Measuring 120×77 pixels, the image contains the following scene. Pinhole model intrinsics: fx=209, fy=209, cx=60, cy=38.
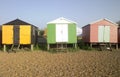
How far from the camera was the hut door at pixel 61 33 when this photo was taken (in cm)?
2259

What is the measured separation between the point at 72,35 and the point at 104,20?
4.14 m

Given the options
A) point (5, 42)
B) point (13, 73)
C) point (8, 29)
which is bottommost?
point (13, 73)

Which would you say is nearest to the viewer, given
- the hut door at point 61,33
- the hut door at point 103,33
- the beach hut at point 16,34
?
the beach hut at point 16,34

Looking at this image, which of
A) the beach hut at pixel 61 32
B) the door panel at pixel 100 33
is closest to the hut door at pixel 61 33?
the beach hut at pixel 61 32

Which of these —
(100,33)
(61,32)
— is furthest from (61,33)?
(100,33)

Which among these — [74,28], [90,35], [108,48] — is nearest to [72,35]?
[74,28]

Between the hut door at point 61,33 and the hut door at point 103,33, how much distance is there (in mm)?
3858

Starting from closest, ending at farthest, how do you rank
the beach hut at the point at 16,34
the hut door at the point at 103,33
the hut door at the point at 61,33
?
the beach hut at the point at 16,34, the hut door at the point at 61,33, the hut door at the point at 103,33

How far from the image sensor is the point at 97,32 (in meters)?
23.4

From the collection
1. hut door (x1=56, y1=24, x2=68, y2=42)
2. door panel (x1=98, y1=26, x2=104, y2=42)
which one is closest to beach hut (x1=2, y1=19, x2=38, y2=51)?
hut door (x1=56, y1=24, x2=68, y2=42)

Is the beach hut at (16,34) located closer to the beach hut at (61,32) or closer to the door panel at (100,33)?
the beach hut at (61,32)

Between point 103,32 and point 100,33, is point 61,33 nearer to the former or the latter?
point 100,33

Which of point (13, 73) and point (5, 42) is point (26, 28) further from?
point (13, 73)

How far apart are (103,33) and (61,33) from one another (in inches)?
187
